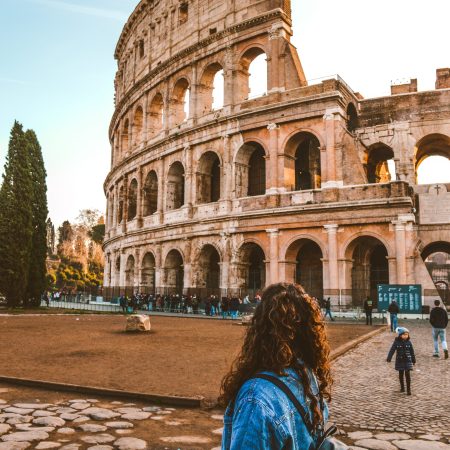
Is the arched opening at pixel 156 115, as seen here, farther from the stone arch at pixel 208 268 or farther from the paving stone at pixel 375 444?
the paving stone at pixel 375 444

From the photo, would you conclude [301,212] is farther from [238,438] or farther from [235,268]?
[238,438]

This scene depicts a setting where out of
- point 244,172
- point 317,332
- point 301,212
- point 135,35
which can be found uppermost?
point 135,35

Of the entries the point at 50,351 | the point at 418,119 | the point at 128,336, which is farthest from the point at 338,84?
the point at 50,351

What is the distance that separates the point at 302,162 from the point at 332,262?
641 cm

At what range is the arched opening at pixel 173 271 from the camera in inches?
1061

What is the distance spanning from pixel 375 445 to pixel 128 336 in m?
9.26

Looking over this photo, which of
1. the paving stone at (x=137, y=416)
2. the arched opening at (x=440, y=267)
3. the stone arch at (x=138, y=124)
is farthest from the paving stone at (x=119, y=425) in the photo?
the stone arch at (x=138, y=124)

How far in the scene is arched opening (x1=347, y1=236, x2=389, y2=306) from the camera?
21688 mm

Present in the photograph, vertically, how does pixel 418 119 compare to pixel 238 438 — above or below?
above

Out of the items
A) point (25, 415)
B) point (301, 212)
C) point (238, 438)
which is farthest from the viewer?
point (301, 212)

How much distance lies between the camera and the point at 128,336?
12.7 meters

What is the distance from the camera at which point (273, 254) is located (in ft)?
72.6

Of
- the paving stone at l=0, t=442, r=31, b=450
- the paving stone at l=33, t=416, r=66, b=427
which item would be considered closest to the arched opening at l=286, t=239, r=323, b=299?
the paving stone at l=33, t=416, r=66, b=427

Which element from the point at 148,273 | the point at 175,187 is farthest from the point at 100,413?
the point at 148,273
